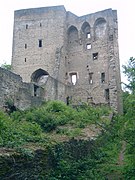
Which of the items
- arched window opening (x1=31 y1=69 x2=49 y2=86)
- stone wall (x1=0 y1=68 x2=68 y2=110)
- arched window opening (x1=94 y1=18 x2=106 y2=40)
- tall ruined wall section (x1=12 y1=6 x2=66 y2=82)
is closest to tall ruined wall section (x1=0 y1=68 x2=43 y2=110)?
stone wall (x1=0 y1=68 x2=68 y2=110)

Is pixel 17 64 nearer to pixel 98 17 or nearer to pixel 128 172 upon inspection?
pixel 98 17

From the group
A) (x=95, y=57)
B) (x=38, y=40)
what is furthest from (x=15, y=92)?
(x=95, y=57)

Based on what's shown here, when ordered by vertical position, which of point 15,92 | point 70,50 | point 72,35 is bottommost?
point 15,92

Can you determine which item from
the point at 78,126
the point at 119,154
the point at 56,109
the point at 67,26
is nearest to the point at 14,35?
the point at 67,26

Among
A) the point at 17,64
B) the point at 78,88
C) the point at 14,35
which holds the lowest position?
the point at 78,88

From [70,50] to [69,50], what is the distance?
101 millimetres

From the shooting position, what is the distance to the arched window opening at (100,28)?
92.2ft

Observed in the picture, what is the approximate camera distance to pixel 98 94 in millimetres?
26859

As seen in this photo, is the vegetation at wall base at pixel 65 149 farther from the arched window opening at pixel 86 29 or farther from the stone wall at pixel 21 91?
the arched window opening at pixel 86 29

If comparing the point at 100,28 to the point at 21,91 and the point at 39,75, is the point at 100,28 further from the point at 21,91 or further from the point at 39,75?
the point at 21,91

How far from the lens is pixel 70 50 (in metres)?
29.3

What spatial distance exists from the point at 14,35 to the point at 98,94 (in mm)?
10275

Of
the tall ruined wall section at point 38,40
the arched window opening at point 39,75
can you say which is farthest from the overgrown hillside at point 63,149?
the tall ruined wall section at point 38,40

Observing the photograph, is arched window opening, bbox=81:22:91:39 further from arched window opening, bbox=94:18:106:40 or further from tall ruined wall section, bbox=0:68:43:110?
tall ruined wall section, bbox=0:68:43:110
